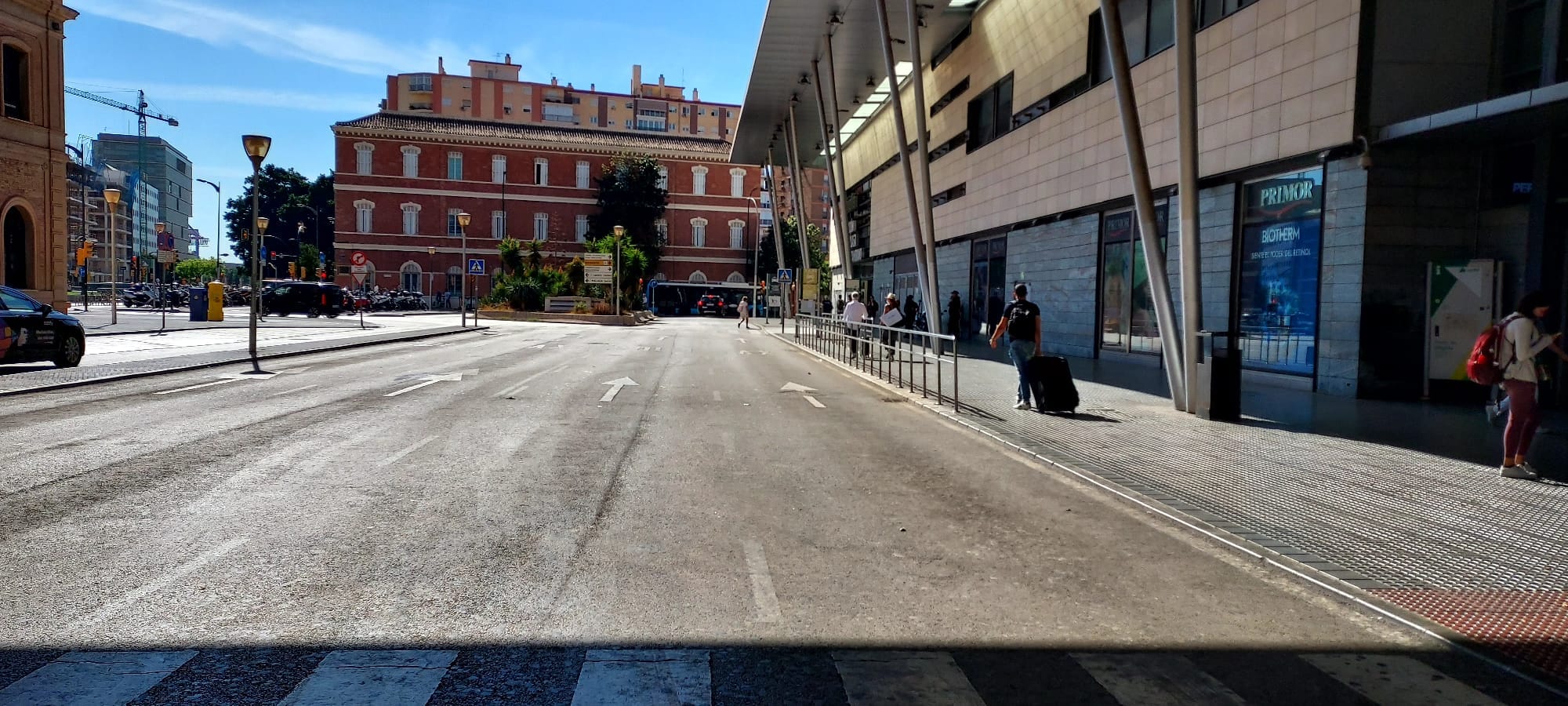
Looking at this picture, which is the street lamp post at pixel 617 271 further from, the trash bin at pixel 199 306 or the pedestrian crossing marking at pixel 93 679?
the pedestrian crossing marking at pixel 93 679

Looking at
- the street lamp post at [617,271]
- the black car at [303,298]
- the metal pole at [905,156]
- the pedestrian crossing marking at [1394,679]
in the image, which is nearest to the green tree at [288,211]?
the black car at [303,298]

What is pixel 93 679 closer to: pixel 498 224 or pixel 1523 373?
pixel 1523 373

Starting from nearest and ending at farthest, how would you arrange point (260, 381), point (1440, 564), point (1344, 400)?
point (1440, 564) → point (1344, 400) → point (260, 381)

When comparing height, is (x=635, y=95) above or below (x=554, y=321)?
above

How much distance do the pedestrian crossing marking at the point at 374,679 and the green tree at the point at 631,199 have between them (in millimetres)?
72955

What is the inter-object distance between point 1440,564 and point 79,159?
474 ft

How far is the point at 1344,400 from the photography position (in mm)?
14812

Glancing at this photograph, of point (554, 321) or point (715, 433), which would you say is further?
point (554, 321)

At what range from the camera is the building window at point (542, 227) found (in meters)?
77.6

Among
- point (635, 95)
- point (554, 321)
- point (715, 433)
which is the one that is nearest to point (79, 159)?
point (635, 95)

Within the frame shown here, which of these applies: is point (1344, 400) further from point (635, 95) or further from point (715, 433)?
point (635, 95)

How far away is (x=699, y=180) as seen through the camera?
81.5m

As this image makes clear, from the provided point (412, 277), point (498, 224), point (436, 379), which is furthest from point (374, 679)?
point (412, 277)

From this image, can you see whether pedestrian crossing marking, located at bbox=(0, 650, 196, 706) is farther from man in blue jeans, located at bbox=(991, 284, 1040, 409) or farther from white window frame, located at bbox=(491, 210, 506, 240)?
white window frame, located at bbox=(491, 210, 506, 240)
